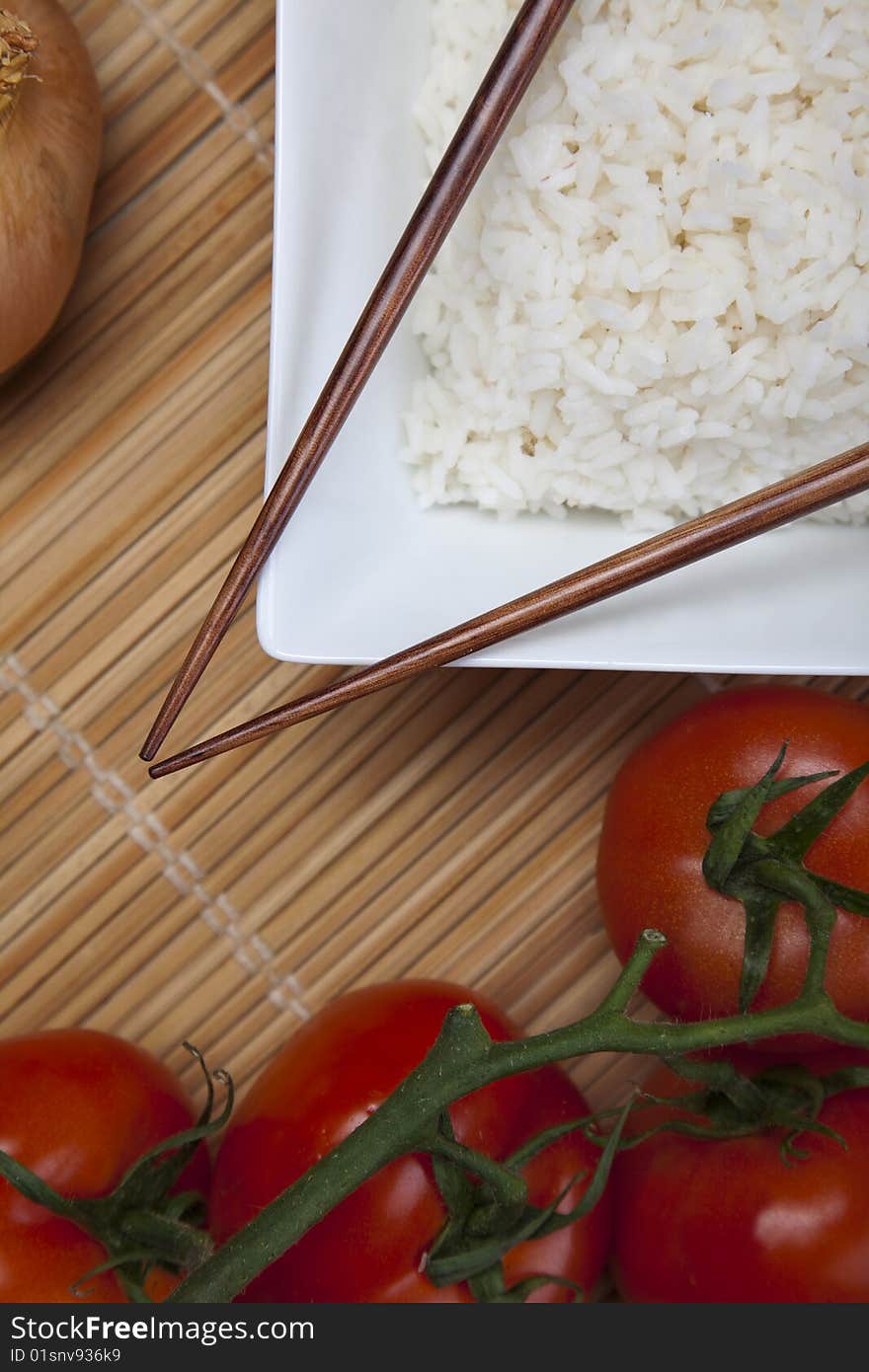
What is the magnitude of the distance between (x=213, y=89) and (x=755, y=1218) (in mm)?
881

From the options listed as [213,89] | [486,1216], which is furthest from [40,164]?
[486,1216]

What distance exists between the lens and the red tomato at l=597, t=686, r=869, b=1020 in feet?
2.56

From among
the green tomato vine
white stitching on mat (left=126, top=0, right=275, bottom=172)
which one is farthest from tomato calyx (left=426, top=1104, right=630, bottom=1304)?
white stitching on mat (left=126, top=0, right=275, bottom=172)

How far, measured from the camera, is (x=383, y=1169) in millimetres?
755

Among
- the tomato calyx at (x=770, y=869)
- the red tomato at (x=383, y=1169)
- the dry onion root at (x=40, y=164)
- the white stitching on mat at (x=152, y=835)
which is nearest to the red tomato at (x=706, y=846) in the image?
the tomato calyx at (x=770, y=869)

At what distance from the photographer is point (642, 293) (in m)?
0.83

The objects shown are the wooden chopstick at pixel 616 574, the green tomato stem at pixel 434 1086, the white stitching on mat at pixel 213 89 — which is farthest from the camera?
the white stitching on mat at pixel 213 89

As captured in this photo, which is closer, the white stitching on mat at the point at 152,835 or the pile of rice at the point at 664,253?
the pile of rice at the point at 664,253

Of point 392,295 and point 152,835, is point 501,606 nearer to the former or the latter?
point 392,295

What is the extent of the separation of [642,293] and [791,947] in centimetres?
43

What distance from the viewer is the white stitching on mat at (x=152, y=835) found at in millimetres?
971

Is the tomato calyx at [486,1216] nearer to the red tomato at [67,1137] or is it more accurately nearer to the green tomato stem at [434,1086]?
the green tomato stem at [434,1086]

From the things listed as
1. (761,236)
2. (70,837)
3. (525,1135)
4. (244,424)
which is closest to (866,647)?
(761,236)

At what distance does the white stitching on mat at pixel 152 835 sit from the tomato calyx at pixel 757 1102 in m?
0.30
